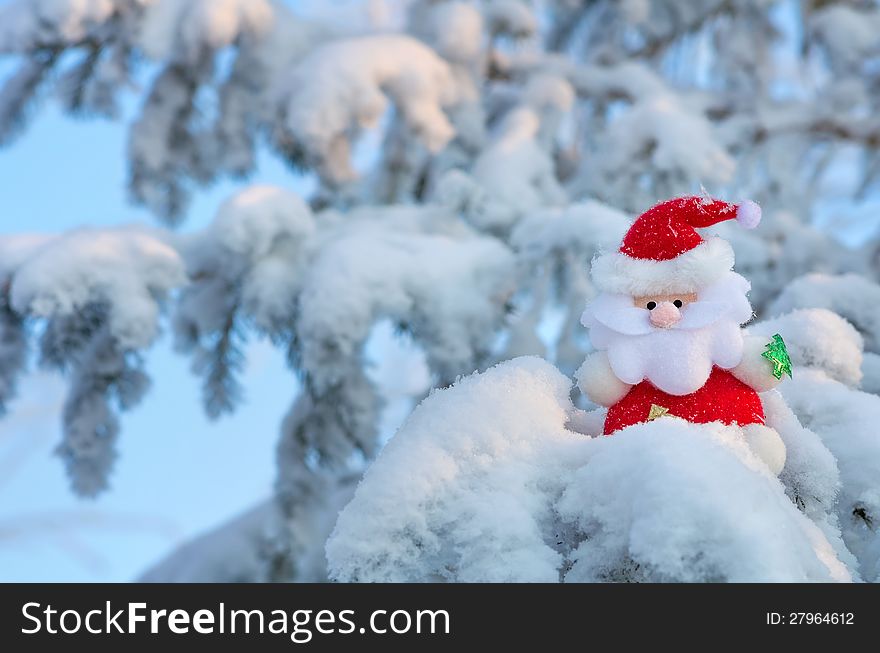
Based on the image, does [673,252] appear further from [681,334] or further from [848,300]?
[848,300]

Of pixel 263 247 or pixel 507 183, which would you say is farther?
pixel 507 183

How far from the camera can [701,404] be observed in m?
1.12

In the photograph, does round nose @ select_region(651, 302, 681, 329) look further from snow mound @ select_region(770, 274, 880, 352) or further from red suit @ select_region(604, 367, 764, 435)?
snow mound @ select_region(770, 274, 880, 352)

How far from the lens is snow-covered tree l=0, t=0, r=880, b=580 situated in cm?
83

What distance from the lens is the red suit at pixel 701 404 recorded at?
1.10 metres

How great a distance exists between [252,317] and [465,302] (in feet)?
2.01

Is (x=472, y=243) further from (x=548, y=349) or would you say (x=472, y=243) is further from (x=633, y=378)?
(x=633, y=378)

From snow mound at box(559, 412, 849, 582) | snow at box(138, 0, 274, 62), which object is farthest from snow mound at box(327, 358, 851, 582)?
snow at box(138, 0, 274, 62)

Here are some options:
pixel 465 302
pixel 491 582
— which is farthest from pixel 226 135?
pixel 491 582

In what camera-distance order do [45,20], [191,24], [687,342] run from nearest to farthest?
1. [687,342]
2. [45,20]
3. [191,24]

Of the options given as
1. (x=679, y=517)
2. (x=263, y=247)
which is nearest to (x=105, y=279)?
(x=263, y=247)

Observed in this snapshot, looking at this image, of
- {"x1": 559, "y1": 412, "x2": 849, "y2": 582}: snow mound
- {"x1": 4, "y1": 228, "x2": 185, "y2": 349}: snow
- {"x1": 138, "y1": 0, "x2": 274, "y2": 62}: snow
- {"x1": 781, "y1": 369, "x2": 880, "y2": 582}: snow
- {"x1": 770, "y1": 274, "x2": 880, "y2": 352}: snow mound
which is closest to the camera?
{"x1": 559, "y1": 412, "x2": 849, "y2": 582}: snow mound

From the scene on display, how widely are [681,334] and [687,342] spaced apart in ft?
0.05

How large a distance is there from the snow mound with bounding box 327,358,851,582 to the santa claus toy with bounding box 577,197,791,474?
138 millimetres
